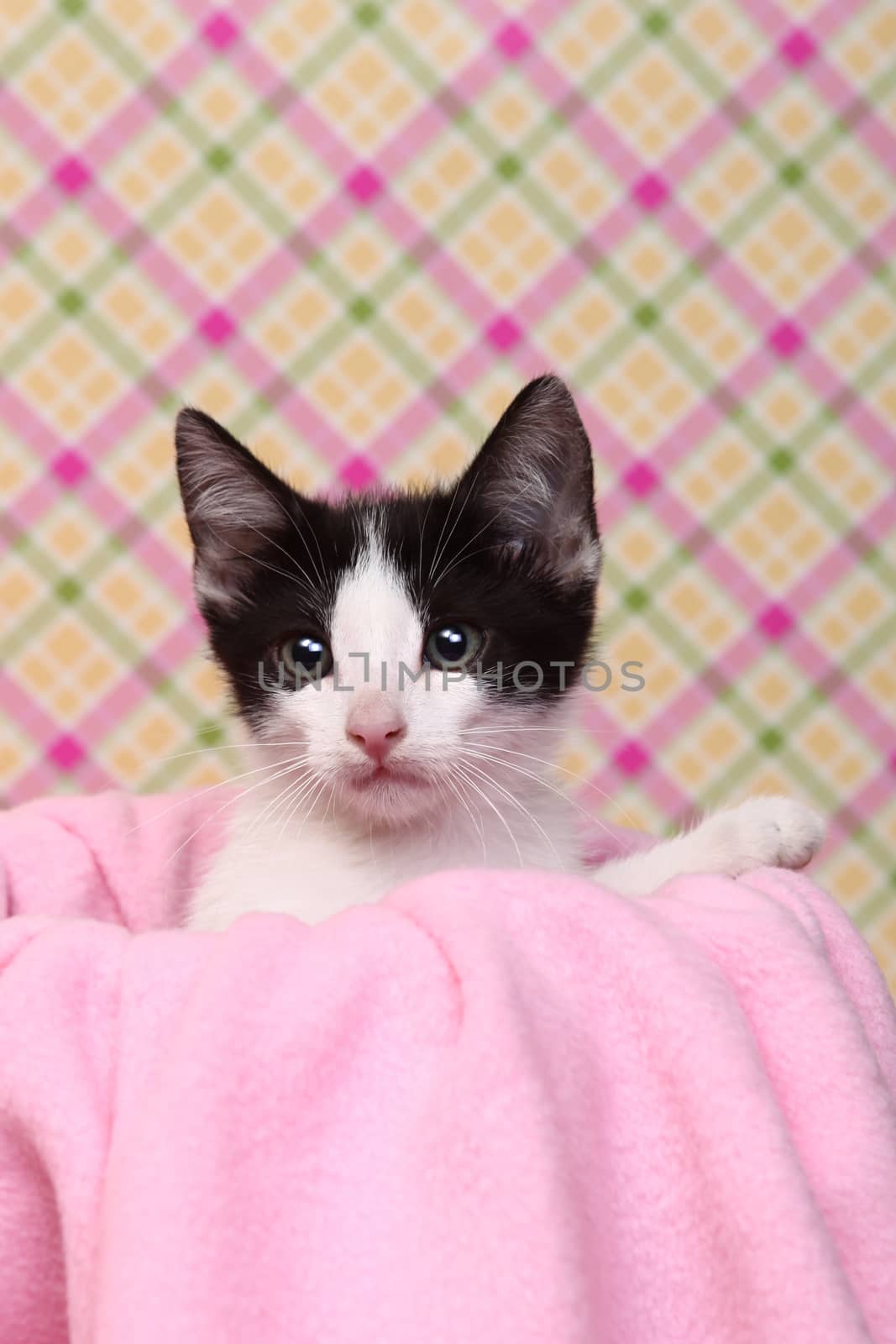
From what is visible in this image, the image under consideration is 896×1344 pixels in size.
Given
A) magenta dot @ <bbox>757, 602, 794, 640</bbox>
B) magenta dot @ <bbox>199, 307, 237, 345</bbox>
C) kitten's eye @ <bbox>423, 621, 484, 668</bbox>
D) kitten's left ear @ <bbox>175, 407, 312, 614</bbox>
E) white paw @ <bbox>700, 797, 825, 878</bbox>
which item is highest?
magenta dot @ <bbox>199, 307, 237, 345</bbox>

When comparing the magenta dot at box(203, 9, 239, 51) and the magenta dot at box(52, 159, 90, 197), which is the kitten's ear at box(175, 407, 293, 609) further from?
the magenta dot at box(203, 9, 239, 51)

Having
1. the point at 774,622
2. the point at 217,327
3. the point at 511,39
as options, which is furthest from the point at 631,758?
the point at 511,39

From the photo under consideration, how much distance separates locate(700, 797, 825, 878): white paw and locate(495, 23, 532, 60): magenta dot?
1.27 meters

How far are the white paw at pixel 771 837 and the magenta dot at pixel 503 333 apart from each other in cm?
95

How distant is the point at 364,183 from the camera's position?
174 cm

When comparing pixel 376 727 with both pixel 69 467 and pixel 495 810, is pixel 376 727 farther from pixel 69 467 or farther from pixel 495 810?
pixel 69 467

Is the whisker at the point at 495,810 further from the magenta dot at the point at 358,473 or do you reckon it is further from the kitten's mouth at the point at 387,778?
the magenta dot at the point at 358,473

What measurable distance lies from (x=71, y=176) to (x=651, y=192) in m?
0.84

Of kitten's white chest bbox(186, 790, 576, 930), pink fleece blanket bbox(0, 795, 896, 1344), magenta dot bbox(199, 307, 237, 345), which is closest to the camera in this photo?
pink fleece blanket bbox(0, 795, 896, 1344)

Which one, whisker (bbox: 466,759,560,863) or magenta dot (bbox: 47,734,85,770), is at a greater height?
magenta dot (bbox: 47,734,85,770)

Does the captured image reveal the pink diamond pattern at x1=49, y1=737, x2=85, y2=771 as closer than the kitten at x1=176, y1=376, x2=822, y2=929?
No

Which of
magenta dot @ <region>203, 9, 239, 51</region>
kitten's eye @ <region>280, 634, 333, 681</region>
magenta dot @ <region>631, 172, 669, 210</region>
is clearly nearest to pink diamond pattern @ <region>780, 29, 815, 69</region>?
magenta dot @ <region>631, 172, 669, 210</region>

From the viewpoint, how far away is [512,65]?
1.76m

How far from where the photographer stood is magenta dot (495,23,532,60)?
1.76 meters
